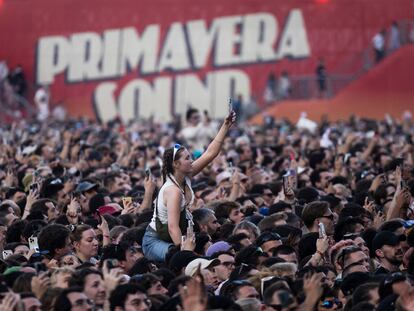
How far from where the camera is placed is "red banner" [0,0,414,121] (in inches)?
1731

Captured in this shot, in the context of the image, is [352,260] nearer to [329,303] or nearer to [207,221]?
[329,303]

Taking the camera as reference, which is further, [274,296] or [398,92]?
[398,92]

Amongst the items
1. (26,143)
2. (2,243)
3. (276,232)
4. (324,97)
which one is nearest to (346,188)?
(276,232)

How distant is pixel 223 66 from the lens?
45.0 metres

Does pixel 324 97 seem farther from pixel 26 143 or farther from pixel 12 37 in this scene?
pixel 26 143

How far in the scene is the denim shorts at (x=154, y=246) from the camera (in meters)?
12.2

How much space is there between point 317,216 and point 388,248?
141cm

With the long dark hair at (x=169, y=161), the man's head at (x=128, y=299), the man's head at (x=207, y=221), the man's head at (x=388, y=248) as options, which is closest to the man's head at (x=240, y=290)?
the man's head at (x=128, y=299)

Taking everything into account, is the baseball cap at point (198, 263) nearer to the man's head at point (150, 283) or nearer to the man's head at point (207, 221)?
the man's head at point (150, 283)

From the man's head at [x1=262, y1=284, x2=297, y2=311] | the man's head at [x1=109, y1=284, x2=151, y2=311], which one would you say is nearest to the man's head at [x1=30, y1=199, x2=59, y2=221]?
the man's head at [x1=109, y1=284, x2=151, y2=311]

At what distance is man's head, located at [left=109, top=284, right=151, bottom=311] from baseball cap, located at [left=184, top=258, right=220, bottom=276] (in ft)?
4.32

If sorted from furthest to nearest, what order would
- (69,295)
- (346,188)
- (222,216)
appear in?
(346,188), (222,216), (69,295)

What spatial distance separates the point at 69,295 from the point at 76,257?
231cm

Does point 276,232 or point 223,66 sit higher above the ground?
point 223,66
